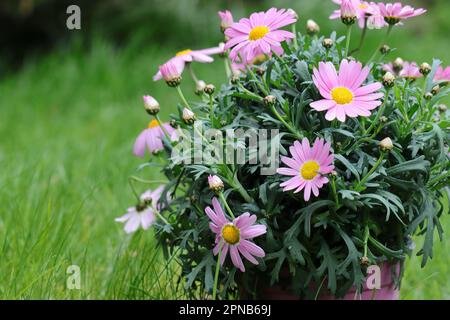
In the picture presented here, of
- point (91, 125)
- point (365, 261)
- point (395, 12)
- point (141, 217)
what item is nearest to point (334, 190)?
point (365, 261)

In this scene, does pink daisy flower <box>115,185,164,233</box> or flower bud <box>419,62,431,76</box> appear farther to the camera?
pink daisy flower <box>115,185,164,233</box>

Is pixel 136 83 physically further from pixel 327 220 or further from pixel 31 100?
pixel 327 220

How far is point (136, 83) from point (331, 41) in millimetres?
3221

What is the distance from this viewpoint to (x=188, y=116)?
1.51 m

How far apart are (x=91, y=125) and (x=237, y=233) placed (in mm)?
2776

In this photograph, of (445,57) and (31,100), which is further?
(445,57)

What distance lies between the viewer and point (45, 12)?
5.20 meters

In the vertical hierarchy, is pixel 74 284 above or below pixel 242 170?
below

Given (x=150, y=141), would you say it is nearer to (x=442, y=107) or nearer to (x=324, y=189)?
(x=324, y=189)

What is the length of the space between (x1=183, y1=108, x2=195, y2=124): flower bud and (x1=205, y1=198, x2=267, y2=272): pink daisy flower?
169 millimetres

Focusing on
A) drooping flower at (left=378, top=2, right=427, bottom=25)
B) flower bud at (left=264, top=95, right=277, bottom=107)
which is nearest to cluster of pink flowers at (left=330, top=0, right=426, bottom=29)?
drooping flower at (left=378, top=2, right=427, bottom=25)

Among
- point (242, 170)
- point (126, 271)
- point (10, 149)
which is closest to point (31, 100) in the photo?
point (10, 149)

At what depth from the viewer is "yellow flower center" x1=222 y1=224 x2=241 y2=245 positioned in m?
1.49

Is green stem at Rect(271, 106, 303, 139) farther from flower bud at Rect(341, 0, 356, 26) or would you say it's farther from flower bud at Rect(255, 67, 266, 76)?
Answer: flower bud at Rect(341, 0, 356, 26)
